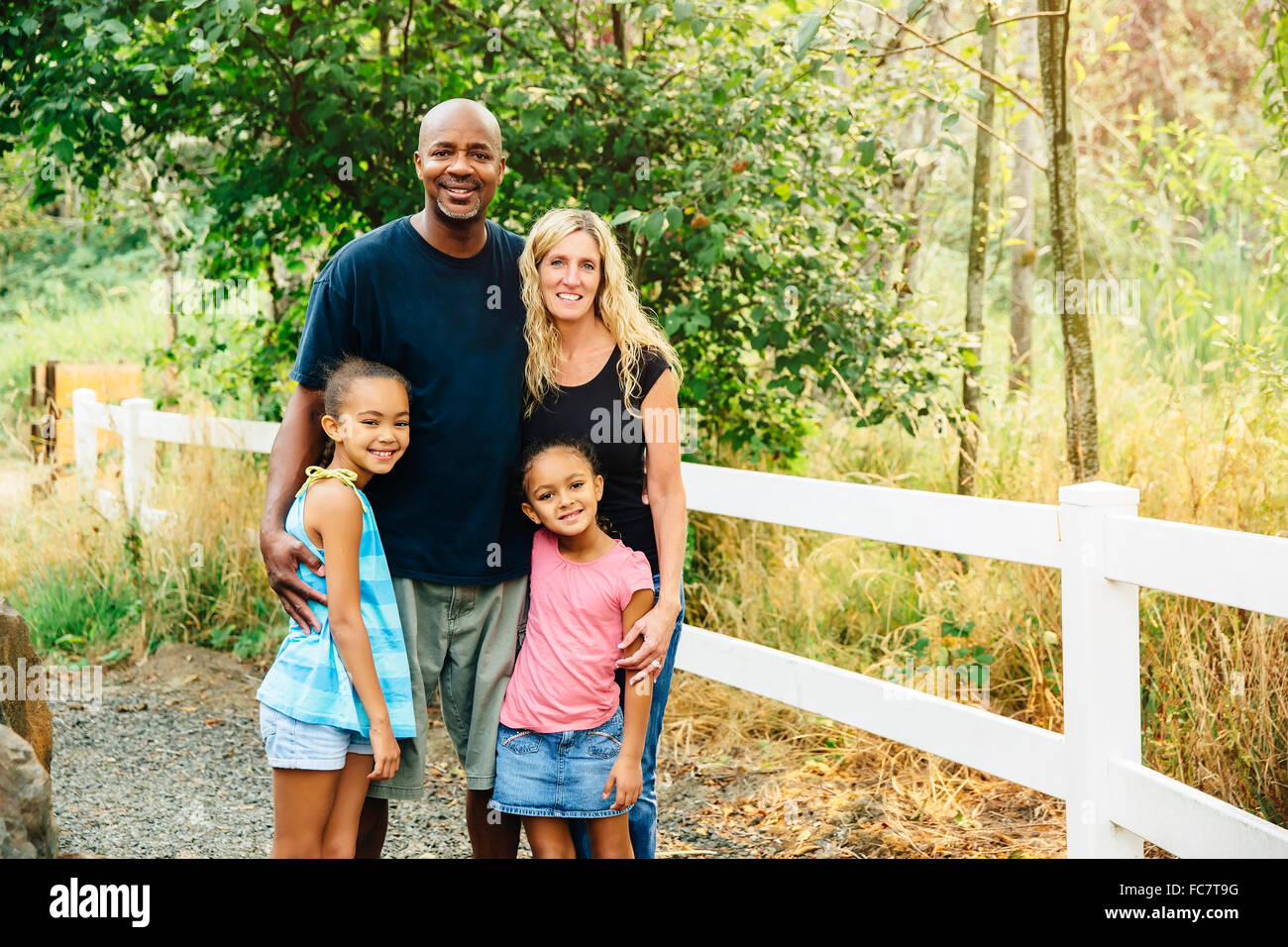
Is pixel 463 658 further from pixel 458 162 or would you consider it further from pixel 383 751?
pixel 458 162

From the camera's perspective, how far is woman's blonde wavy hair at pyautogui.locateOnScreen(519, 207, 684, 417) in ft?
9.27

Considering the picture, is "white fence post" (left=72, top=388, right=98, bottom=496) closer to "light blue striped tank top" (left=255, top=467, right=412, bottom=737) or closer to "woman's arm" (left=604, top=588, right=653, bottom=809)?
"light blue striped tank top" (left=255, top=467, right=412, bottom=737)

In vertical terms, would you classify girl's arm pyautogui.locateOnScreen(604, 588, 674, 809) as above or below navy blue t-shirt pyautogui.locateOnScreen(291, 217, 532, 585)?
below

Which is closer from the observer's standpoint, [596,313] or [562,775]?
[562,775]

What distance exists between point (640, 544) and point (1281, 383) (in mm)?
2779

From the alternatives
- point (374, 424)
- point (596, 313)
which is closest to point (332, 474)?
point (374, 424)

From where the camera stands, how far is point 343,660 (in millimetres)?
2564

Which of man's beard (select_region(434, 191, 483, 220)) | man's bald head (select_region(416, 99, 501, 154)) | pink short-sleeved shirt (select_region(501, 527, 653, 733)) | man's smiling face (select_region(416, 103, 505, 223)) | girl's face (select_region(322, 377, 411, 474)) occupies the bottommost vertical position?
pink short-sleeved shirt (select_region(501, 527, 653, 733))

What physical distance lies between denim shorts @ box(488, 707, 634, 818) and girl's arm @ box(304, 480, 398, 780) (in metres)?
0.33

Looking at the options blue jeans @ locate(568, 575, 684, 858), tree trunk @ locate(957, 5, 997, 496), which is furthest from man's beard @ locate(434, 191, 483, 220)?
tree trunk @ locate(957, 5, 997, 496)

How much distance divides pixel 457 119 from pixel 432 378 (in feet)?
2.03

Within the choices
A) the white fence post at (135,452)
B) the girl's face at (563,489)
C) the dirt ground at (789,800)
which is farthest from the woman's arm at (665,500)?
the white fence post at (135,452)

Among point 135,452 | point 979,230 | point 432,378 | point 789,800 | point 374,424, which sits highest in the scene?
point 979,230

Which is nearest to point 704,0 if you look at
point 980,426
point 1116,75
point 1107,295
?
point 980,426
